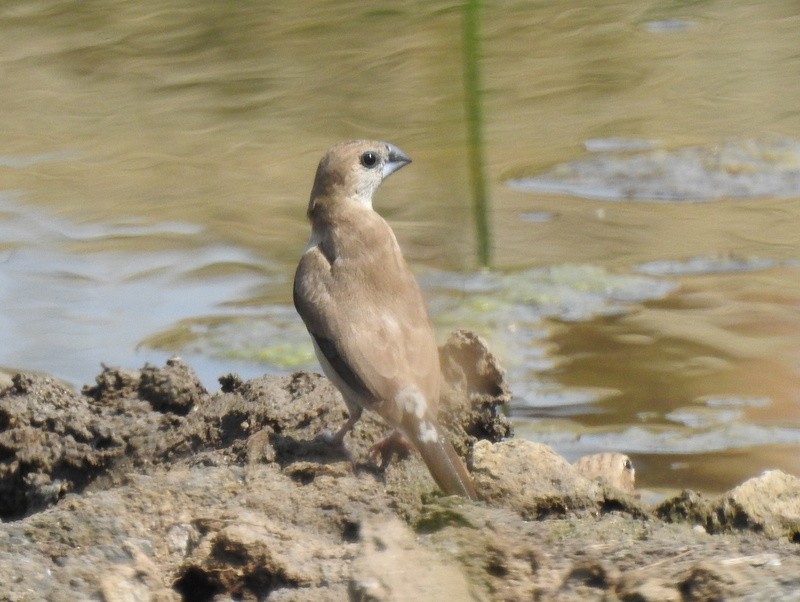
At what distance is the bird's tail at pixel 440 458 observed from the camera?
383cm

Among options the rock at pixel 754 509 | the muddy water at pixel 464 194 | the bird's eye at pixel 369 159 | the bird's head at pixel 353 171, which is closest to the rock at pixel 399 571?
the rock at pixel 754 509

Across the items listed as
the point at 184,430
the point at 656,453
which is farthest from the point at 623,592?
the point at 656,453

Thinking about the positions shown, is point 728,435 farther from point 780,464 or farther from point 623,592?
point 623,592

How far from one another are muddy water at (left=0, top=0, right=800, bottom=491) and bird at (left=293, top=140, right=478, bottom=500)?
39.6 inches

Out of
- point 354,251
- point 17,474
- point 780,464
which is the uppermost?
point 354,251

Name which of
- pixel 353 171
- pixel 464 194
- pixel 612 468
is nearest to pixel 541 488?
pixel 612 468

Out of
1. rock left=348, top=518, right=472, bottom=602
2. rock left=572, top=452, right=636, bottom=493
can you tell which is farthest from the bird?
rock left=348, top=518, right=472, bottom=602

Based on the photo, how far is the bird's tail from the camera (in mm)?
3828

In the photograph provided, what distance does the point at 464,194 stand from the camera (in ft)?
25.5

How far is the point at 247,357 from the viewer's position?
6.64m

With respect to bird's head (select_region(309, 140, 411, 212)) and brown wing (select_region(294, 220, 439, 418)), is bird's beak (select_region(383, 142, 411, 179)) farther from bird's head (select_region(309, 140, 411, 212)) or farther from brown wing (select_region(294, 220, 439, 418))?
brown wing (select_region(294, 220, 439, 418))

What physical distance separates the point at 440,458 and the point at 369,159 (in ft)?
7.09

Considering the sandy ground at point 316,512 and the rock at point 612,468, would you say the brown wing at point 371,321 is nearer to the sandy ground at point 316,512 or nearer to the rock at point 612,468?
the sandy ground at point 316,512

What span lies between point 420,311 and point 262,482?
125cm
